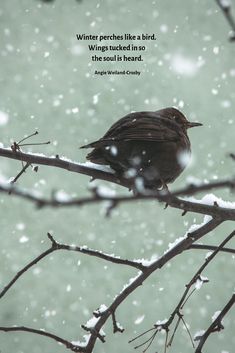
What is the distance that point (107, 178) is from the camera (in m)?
2.71

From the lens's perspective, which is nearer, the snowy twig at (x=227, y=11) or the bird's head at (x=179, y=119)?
the snowy twig at (x=227, y=11)

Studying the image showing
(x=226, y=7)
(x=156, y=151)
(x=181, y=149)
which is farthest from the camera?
(x=181, y=149)

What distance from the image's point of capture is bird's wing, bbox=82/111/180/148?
340cm

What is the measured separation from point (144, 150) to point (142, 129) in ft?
0.46

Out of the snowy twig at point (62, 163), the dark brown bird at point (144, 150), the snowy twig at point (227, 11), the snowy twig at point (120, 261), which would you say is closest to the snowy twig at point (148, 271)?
the snowy twig at point (120, 261)

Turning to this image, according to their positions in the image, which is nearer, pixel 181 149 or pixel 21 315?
pixel 181 149

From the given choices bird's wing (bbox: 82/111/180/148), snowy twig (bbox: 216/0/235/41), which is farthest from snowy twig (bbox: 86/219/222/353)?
snowy twig (bbox: 216/0/235/41)

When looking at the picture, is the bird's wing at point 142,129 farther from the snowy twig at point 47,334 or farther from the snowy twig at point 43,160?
the snowy twig at point 47,334

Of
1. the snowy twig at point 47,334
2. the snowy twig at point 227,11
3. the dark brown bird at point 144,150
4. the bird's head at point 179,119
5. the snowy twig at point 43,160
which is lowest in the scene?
the snowy twig at point 47,334

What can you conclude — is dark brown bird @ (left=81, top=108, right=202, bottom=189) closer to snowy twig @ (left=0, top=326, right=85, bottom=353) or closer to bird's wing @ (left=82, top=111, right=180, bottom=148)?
bird's wing @ (left=82, top=111, right=180, bottom=148)

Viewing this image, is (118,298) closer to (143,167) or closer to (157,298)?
(143,167)

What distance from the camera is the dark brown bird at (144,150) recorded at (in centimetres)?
329

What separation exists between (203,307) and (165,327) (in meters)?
43.3

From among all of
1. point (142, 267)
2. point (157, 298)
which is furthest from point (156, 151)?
point (157, 298)
